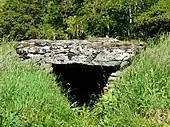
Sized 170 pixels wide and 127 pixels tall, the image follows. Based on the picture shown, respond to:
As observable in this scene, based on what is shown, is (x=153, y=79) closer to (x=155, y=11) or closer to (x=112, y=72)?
(x=112, y=72)

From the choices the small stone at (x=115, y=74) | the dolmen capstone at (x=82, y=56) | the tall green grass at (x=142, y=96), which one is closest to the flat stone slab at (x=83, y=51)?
the dolmen capstone at (x=82, y=56)

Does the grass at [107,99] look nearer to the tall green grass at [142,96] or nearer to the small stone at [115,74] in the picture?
the tall green grass at [142,96]

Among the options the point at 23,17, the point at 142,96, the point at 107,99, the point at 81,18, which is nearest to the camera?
the point at 142,96

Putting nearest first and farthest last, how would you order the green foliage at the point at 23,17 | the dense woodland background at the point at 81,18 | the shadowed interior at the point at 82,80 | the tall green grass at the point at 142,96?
1. the tall green grass at the point at 142,96
2. the shadowed interior at the point at 82,80
3. the dense woodland background at the point at 81,18
4. the green foliage at the point at 23,17

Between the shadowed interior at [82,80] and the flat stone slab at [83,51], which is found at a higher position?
the flat stone slab at [83,51]

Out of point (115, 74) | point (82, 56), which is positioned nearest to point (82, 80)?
point (82, 56)

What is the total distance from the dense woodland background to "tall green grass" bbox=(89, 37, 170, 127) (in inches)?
825

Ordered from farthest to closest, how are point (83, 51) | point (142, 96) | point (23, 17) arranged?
point (23, 17), point (83, 51), point (142, 96)

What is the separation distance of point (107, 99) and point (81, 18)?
89.8 feet

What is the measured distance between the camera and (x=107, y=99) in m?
7.12

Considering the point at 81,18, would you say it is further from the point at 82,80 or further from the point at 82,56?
the point at 82,56

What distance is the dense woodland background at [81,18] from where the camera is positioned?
Result: 2998 cm

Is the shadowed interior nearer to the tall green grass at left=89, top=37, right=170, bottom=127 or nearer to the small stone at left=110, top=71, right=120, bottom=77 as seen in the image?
the small stone at left=110, top=71, right=120, bottom=77

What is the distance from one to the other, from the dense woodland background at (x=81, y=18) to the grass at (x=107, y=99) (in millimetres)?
21023
